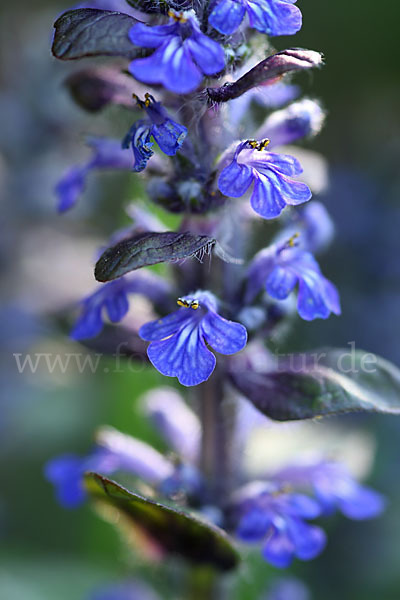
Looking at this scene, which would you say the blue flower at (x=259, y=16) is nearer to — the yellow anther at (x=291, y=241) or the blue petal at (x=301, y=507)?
the yellow anther at (x=291, y=241)

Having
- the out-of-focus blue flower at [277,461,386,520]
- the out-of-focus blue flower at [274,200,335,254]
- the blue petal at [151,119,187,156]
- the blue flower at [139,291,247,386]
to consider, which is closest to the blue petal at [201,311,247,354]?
the blue flower at [139,291,247,386]

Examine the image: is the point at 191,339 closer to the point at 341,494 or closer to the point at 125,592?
the point at 341,494

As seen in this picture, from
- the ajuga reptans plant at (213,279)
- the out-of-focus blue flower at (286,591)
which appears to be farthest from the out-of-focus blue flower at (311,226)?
the out-of-focus blue flower at (286,591)

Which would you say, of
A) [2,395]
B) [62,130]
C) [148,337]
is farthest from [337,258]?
[148,337]

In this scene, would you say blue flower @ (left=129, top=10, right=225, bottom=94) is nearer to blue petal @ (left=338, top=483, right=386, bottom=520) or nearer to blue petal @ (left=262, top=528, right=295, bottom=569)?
blue petal @ (left=262, top=528, right=295, bottom=569)

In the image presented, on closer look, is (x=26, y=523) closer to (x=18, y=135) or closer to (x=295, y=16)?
(x=18, y=135)

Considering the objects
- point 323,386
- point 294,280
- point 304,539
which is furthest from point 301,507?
point 294,280
